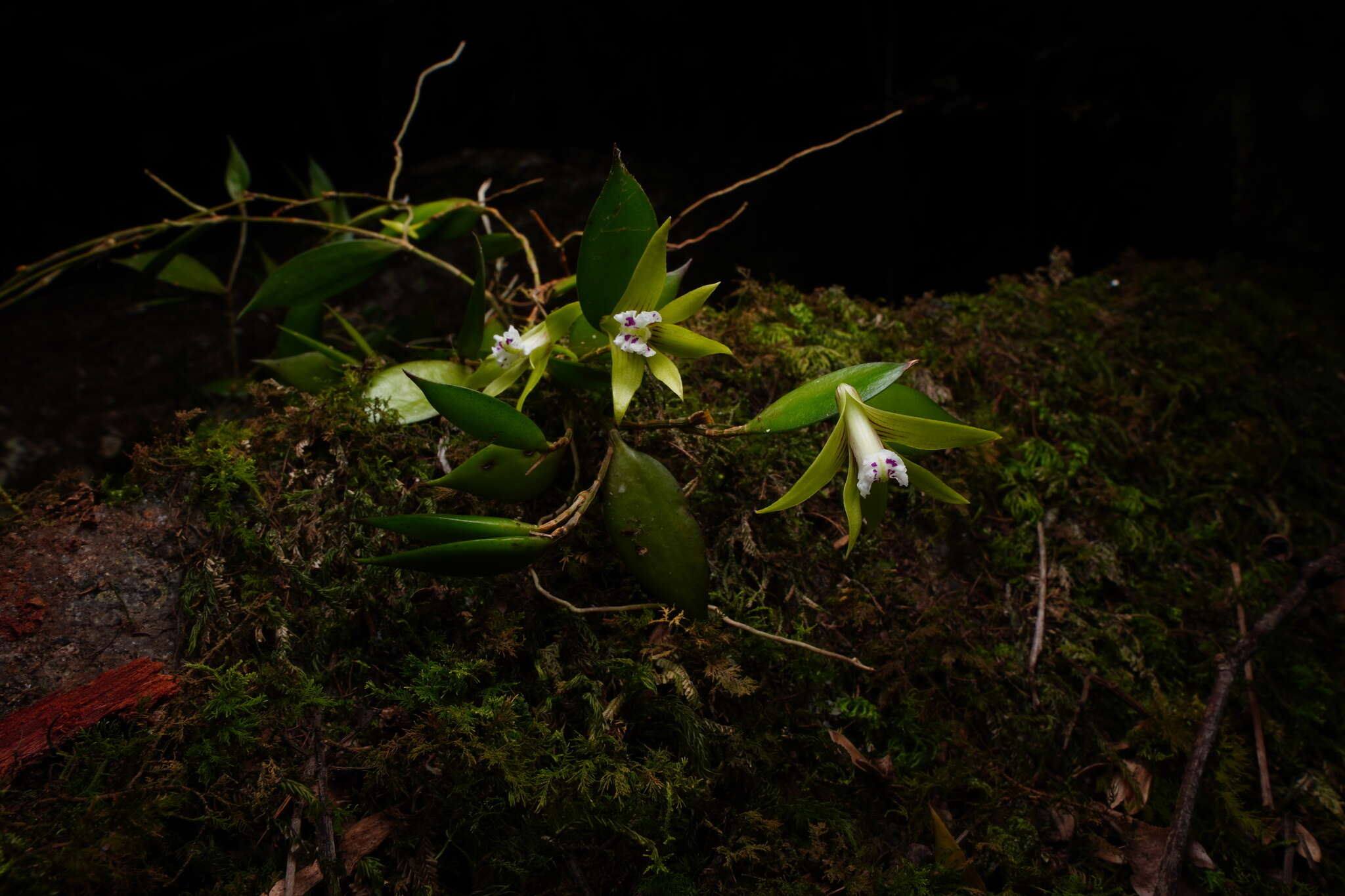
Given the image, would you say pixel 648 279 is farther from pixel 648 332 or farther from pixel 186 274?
pixel 186 274

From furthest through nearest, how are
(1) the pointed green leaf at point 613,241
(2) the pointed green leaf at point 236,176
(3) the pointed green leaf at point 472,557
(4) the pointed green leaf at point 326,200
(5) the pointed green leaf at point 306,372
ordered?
(4) the pointed green leaf at point 326,200 < (2) the pointed green leaf at point 236,176 < (5) the pointed green leaf at point 306,372 < (1) the pointed green leaf at point 613,241 < (3) the pointed green leaf at point 472,557

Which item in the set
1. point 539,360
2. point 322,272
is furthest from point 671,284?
point 322,272

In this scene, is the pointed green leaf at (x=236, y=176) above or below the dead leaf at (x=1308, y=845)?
above

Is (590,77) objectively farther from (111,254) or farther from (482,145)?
(111,254)

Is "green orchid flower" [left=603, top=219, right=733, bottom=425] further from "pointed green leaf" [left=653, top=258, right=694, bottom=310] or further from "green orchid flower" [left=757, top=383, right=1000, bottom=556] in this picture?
"green orchid flower" [left=757, top=383, right=1000, bottom=556]

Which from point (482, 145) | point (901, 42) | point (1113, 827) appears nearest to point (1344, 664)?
point (1113, 827)

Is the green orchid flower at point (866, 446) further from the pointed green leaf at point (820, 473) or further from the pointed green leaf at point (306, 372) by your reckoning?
the pointed green leaf at point (306, 372)

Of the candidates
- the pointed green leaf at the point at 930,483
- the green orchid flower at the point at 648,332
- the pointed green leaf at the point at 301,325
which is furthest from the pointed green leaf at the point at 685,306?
the pointed green leaf at the point at 301,325

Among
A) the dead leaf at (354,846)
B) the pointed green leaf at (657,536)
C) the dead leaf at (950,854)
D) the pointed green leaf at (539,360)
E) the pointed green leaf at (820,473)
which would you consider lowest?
the dead leaf at (950,854)
